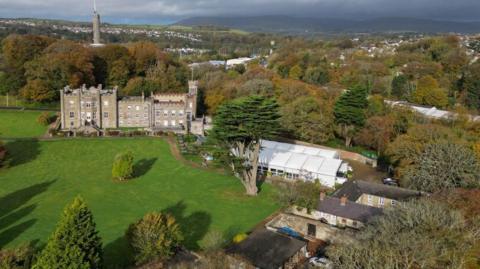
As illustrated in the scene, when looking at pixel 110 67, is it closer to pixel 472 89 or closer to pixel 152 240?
pixel 152 240

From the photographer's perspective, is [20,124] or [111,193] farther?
[20,124]

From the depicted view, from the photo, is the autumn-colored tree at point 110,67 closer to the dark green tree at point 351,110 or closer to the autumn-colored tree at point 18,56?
the autumn-colored tree at point 18,56

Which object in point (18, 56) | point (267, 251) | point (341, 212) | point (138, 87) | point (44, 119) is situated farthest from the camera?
point (18, 56)

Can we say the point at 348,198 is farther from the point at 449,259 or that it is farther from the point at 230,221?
the point at 449,259

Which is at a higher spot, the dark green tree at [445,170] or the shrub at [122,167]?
the dark green tree at [445,170]

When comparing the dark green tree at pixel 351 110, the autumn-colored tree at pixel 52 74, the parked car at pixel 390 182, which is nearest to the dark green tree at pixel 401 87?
the dark green tree at pixel 351 110

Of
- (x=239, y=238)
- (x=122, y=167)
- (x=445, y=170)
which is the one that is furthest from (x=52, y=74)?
(x=445, y=170)
